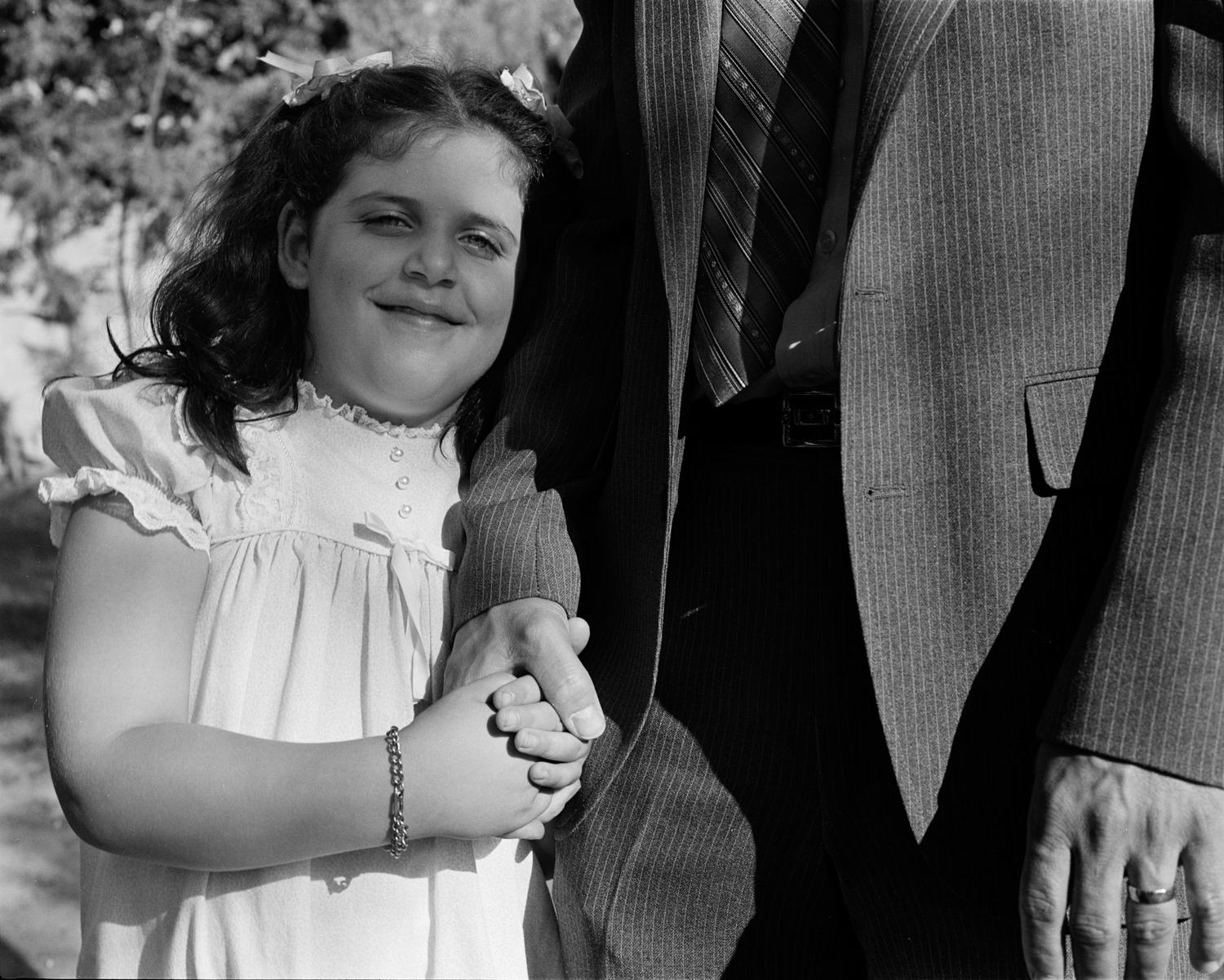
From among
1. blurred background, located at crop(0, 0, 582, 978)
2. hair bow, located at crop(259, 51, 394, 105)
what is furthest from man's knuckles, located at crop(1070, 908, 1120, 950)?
blurred background, located at crop(0, 0, 582, 978)

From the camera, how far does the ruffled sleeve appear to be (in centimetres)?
164

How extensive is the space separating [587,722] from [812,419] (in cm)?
49

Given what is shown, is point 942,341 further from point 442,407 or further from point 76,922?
point 76,922

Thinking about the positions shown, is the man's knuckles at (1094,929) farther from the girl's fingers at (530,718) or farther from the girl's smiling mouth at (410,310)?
the girl's smiling mouth at (410,310)

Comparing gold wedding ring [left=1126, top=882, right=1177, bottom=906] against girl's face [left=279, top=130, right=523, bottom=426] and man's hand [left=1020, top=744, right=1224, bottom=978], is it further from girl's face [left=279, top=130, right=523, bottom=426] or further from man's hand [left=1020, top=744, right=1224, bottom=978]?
girl's face [left=279, top=130, right=523, bottom=426]

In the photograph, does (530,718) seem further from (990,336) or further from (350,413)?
(990,336)

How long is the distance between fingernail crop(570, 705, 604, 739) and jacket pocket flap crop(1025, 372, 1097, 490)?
2.06ft

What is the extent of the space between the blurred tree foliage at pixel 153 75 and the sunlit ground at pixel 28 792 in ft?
3.72

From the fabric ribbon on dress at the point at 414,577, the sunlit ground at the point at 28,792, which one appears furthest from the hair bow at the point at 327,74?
the sunlit ground at the point at 28,792

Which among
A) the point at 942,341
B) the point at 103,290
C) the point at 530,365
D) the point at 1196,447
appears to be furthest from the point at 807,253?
the point at 103,290

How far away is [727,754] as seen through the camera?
170cm

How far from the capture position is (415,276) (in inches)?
71.2

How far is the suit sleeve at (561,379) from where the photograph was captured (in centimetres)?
173

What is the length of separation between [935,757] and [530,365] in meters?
0.78
